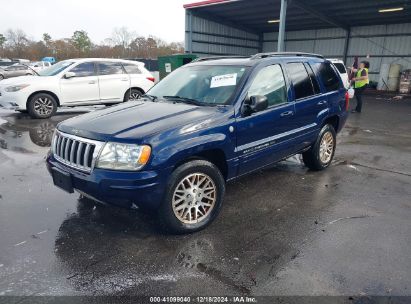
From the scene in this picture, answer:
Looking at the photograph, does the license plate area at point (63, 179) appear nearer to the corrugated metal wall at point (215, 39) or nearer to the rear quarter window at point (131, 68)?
the rear quarter window at point (131, 68)

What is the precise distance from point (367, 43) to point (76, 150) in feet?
81.3

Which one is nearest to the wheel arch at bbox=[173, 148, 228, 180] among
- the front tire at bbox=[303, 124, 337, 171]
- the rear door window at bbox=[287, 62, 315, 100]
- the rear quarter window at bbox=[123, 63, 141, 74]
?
the rear door window at bbox=[287, 62, 315, 100]

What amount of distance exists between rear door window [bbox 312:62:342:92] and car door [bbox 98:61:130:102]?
23.0 feet

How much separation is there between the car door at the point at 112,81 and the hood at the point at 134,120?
685 centimetres

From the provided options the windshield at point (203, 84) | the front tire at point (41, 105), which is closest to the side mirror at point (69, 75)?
the front tire at point (41, 105)

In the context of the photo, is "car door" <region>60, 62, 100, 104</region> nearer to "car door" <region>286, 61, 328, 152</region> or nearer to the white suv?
the white suv

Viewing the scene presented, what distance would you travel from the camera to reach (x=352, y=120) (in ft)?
35.9

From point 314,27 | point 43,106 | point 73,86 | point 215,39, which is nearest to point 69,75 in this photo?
point 73,86

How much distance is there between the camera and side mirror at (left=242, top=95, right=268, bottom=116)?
3588mm

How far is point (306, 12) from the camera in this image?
2017 centimetres

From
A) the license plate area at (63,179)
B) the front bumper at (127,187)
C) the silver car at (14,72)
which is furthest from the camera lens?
the silver car at (14,72)

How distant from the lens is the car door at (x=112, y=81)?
10255mm

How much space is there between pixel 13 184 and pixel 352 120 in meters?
9.94

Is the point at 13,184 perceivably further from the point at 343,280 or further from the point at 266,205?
the point at 343,280
